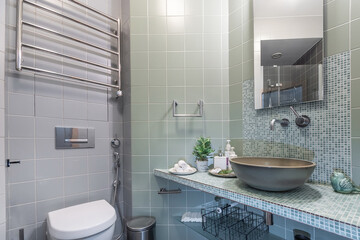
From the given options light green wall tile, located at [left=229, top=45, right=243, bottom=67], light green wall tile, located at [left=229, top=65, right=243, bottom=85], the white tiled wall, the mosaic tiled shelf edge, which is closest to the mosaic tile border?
the mosaic tiled shelf edge

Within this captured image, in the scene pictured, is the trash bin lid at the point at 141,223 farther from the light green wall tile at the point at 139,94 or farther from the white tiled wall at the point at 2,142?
the light green wall tile at the point at 139,94

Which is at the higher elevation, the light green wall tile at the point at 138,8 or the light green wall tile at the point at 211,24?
the light green wall tile at the point at 138,8

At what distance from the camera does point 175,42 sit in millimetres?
1574

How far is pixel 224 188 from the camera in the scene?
0.99m

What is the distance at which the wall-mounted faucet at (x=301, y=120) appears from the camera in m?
1.08

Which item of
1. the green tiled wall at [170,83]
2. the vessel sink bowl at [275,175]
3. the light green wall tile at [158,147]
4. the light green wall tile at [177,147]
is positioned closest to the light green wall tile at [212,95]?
the green tiled wall at [170,83]

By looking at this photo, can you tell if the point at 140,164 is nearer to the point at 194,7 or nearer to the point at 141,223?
the point at 141,223

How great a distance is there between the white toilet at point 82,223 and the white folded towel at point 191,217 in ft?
1.85

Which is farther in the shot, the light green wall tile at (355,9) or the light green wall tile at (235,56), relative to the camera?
the light green wall tile at (235,56)

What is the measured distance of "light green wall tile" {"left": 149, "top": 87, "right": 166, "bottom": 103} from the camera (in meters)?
1.57

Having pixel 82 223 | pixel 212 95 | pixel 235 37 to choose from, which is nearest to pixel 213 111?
pixel 212 95

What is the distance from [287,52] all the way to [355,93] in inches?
17.8

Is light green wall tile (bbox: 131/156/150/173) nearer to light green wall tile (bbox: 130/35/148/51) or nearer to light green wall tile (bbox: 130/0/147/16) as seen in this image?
light green wall tile (bbox: 130/35/148/51)

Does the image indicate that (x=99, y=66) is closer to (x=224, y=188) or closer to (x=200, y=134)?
(x=200, y=134)
